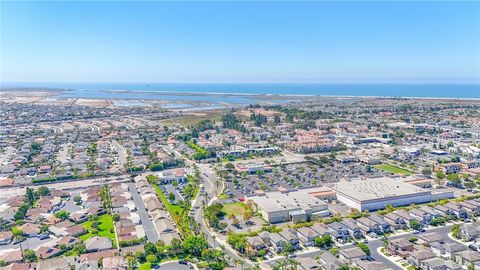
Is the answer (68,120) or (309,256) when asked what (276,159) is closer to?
(309,256)

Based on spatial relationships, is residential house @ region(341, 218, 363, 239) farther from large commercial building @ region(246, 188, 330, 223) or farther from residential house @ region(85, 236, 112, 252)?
residential house @ region(85, 236, 112, 252)

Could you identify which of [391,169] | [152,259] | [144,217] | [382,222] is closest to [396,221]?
[382,222]

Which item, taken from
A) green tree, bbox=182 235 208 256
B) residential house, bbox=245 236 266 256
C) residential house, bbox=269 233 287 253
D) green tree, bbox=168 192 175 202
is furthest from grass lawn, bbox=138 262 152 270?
green tree, bbox=168 192 175 202

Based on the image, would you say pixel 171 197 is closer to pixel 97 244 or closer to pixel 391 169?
pixel 97 244

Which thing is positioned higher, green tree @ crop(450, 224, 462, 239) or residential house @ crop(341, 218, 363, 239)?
green tree @ crop(450, 224, 462, 239)

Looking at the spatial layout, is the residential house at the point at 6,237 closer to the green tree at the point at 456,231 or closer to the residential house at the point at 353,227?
the residential house at the point at 353,227

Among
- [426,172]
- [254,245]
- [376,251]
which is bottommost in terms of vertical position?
[376,251]
